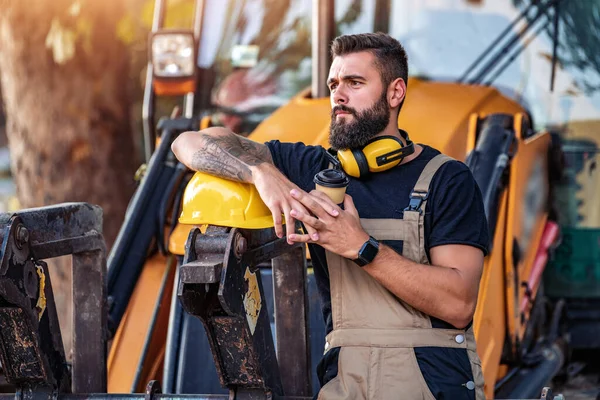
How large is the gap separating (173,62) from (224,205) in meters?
2.26

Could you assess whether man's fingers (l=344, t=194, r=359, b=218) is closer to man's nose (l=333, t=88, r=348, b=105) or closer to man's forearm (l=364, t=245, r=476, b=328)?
man's forearm (l=364, t=245, r=476, b=328)

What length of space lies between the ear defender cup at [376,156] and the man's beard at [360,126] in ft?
0.08

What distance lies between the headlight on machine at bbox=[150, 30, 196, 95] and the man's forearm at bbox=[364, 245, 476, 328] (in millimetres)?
2436

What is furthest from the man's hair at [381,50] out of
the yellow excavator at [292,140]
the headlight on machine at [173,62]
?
the headlight on machine at [173,62]

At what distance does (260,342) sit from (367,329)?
30cm

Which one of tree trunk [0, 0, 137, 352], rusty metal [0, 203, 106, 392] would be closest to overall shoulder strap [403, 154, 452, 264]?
rusty metal [0, 203, 106, 392]

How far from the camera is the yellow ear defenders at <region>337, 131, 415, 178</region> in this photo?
2.77 metres

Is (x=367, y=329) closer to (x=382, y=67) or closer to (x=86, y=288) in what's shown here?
(x=382, y=67)

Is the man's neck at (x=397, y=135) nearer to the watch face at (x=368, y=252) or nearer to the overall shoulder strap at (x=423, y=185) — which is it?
the overall shoulder strap at (x=423, y=185)

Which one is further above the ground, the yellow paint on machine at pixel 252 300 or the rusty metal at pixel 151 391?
the yellow paint on machine at pixel 252 300

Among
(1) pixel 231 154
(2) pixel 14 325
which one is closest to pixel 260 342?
(1) pixel 231 154

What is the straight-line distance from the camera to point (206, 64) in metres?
5.21

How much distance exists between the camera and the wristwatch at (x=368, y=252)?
2527 mm

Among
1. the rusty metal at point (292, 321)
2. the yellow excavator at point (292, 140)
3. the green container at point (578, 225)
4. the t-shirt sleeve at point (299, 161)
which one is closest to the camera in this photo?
the t-shirt sleeve at point (299, 161)
